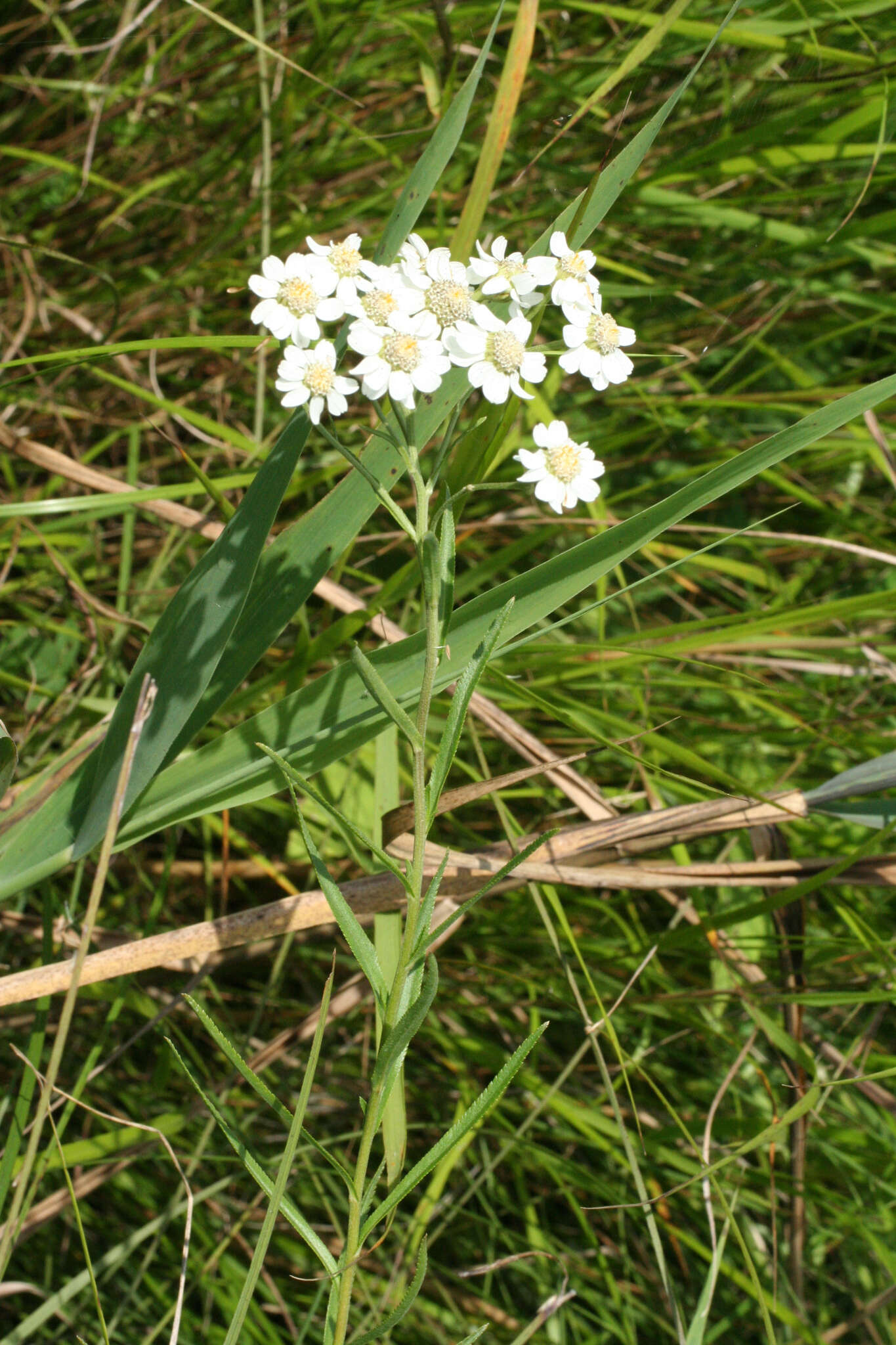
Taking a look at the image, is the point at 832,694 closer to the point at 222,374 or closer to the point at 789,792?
the point at 789,792

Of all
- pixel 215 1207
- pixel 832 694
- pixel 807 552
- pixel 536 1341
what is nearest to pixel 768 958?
pixel 832 694

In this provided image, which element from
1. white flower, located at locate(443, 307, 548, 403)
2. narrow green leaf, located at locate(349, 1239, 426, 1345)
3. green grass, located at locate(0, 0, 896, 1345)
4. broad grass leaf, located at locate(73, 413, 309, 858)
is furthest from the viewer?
green grass, located at locate(0, 0, 896, 1345)

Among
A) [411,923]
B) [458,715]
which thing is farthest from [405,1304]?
[458,715]

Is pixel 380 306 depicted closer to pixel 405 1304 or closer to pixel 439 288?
pixel 439 288

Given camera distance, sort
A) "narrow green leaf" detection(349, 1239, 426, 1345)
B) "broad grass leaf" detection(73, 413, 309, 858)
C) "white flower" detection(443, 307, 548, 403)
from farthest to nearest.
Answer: "broad grass leaf" detection(73, 413, 309, 858)
"white flower" detection(443, 307, 548, 403)
"narrow green leaf" detection(349, 1239, 426, 1345)

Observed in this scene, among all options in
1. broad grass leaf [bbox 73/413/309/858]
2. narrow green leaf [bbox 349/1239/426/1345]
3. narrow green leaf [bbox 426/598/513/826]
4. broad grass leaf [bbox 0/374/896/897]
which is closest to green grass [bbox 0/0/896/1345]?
broad grass leaf [bbox 0/374/896/897]

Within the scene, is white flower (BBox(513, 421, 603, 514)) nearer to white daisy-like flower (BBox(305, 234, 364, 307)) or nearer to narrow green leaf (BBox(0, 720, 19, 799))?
white daisy-like flower (BBox(305, 234, 364, 307))

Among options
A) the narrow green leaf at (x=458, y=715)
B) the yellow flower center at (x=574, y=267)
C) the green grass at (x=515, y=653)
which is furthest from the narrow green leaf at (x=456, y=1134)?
the yellow flower center at (x=574, y=267)
